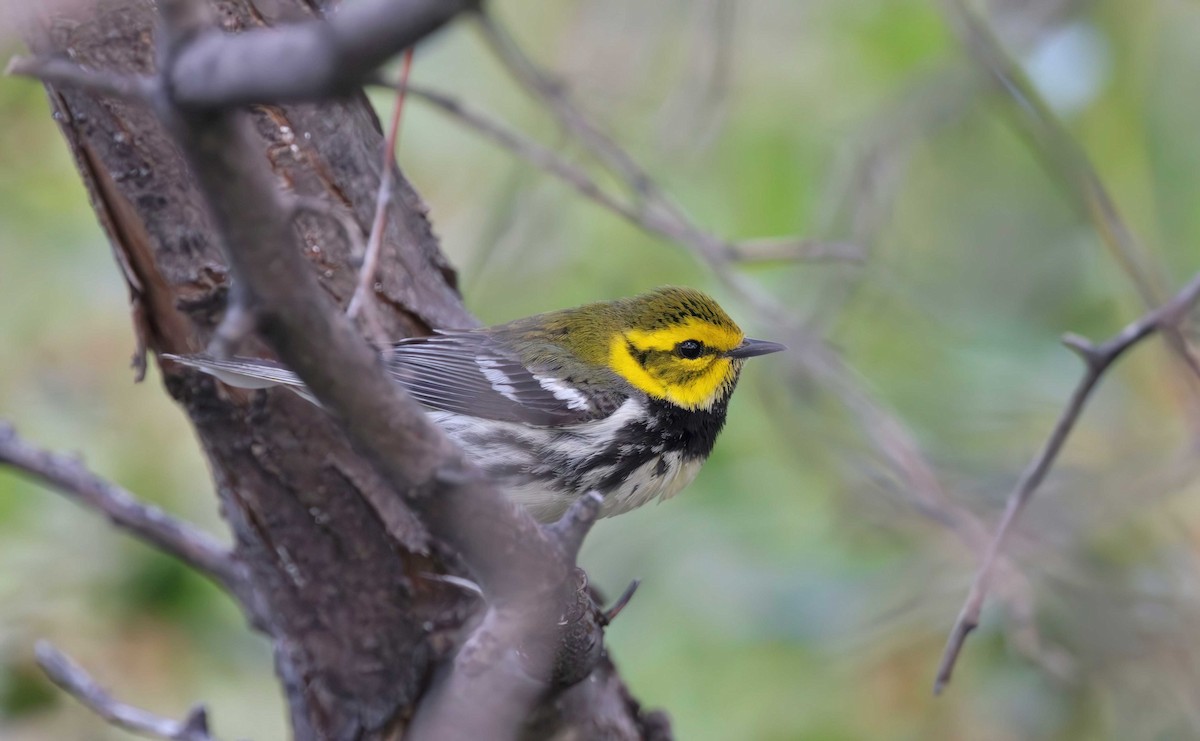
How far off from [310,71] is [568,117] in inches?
78.8

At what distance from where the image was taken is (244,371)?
2.30m

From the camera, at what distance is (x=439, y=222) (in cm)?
458

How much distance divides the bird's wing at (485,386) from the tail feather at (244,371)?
1.43ft

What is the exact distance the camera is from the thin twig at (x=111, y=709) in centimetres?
240

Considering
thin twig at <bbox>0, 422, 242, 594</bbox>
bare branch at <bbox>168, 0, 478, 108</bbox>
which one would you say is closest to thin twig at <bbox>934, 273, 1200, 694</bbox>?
bare branch at <bbox>168, 0, 478, 108</bbox>

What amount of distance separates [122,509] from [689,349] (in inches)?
59.5

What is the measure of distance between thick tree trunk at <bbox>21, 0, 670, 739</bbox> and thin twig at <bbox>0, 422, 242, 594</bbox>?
146mm

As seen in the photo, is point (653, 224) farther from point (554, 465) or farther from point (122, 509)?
point (122, 509)

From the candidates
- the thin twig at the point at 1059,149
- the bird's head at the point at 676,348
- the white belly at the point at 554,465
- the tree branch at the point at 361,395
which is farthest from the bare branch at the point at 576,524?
the thin twig at the point at 1059,149

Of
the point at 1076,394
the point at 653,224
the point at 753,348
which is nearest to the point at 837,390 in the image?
the point at 753,348

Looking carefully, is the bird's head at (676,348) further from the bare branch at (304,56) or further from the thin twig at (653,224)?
the bare branch at (304,56)

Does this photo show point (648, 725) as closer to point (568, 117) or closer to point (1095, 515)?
point (1095, 515)

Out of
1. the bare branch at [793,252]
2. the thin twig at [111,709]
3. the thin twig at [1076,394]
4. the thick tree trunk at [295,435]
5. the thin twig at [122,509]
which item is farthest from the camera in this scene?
the bare branch at [793,252]

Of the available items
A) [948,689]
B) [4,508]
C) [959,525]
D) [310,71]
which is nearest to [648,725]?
[959,525]
